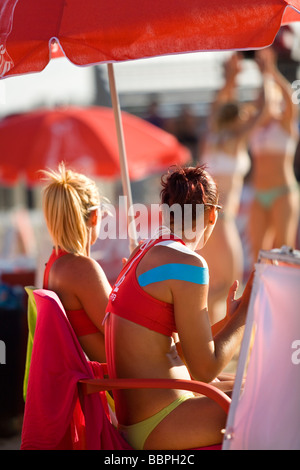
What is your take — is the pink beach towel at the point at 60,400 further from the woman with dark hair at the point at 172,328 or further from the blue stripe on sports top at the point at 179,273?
the blue stripe on sports top at the point at 179,273

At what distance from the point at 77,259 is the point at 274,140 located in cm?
458

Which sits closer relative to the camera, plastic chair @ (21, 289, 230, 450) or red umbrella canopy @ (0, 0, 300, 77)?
plastic chair @ (21, 289, 230, 450)

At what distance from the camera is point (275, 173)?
23.9 feet

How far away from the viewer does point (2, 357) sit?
4426 mm

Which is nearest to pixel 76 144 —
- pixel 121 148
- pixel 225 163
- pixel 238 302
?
pixel 225 163

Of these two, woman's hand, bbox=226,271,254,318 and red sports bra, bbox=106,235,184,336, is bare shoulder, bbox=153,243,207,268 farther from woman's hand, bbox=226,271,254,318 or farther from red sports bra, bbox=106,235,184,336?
woman's hand, bbox=226,271,254,318

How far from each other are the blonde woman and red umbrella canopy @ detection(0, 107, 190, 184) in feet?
13.9

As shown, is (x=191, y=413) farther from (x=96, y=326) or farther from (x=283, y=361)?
(x=96, y=326)

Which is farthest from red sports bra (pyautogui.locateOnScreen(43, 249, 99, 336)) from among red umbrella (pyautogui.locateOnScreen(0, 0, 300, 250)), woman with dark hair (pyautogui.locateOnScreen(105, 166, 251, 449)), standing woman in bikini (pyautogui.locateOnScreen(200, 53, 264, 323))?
standing woman in bikini (pyautogui.locateOnScreen(200, 53, 264, 323))

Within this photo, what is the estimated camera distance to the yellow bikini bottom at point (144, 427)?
8.13 feet

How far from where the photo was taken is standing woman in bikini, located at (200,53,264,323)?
5.76 meters

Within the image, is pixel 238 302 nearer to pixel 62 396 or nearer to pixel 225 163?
pixel 62 396

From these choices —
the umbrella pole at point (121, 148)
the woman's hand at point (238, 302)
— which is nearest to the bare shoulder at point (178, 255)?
the woman's hand at point (238, 302)
